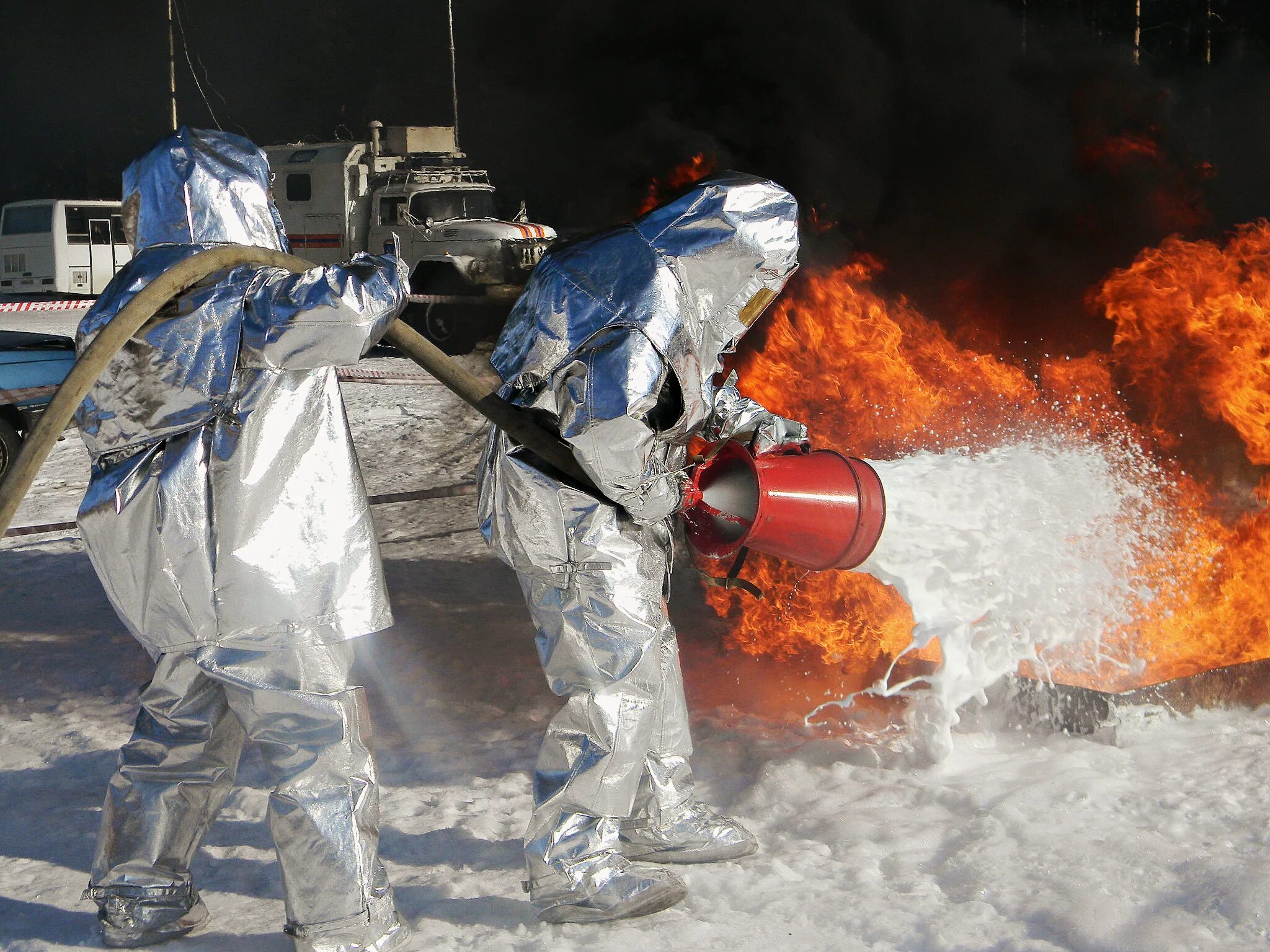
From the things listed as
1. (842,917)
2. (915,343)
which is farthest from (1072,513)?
(842,917)

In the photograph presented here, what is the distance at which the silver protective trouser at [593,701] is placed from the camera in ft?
8.38

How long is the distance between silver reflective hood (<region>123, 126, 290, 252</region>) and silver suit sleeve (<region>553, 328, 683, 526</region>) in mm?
818

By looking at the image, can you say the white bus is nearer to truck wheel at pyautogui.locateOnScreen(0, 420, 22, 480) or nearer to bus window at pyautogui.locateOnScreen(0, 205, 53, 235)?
bus window at pyautogui.locateOnScreen(0, 205, 53, 235)

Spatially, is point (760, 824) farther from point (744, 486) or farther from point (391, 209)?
point (391, 209)

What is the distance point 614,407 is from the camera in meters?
2.37

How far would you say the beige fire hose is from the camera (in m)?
2.12

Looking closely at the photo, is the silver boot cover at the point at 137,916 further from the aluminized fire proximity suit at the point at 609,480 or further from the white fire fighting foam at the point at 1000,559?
the white fire fighting foam at the point at 1000,559

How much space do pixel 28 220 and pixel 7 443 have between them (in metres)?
10.9

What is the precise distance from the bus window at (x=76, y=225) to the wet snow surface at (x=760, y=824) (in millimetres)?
12797

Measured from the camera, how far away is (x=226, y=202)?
2473mm

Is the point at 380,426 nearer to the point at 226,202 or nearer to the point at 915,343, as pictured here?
the point at 915,343

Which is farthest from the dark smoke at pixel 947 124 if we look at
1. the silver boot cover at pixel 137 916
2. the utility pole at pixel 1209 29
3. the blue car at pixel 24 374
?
the silver boot cover at pixel 137 916

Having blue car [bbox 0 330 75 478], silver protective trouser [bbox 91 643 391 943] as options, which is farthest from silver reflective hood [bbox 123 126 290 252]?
blue car [bbox 0 330 75 478]

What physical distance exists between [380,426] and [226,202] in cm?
523
